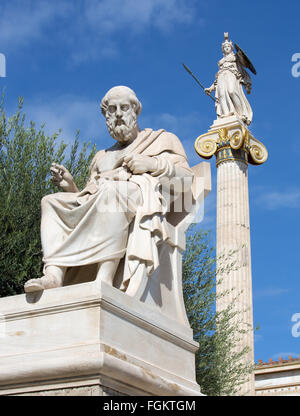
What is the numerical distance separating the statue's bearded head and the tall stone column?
877cm

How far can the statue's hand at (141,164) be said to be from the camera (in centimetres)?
591

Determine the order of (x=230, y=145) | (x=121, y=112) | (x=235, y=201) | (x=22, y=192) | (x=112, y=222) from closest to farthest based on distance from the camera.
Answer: (x=112, y=222)
(x=121, y=112)
(x=22, y=192)
(x=235, y=201)
(x=230, y=145)

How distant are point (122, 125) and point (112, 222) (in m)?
1.32

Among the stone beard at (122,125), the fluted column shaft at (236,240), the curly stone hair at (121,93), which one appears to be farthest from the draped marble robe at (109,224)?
the fluted column shaft at (236,240)

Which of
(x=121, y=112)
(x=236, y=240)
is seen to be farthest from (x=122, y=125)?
(x=236, y=240)

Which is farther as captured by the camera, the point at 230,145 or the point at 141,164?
the point at 230,145

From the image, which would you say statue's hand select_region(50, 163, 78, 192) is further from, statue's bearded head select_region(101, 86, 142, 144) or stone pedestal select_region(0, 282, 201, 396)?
stone pedestal select_region(0, 282, 201, 396)

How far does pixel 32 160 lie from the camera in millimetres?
11820

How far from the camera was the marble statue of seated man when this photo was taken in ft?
17.7

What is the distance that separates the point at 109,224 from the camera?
5.43 m

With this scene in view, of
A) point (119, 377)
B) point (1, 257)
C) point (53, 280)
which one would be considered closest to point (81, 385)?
point (119, 377)

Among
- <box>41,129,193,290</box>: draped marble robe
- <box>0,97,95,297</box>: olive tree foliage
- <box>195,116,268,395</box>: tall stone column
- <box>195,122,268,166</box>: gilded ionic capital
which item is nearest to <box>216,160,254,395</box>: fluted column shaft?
<box>195,116,268,395</box>: tall stone column

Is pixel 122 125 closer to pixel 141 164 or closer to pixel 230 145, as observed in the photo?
pixel 141 164
